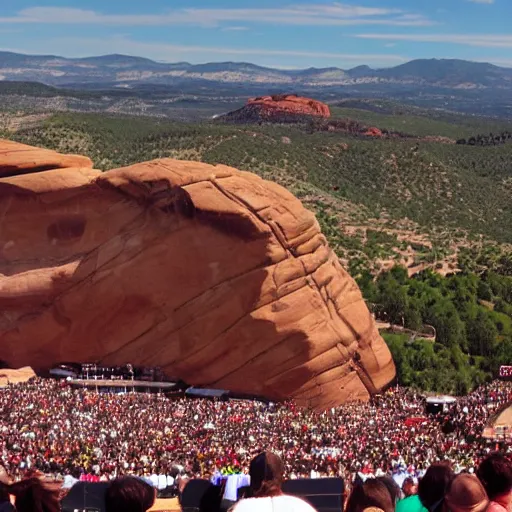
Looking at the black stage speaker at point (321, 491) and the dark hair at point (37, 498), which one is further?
the black stage speaker at point (321, 491)

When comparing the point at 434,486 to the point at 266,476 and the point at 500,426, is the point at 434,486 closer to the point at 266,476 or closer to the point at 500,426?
the point at 266,476

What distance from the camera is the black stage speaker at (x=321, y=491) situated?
38.3 feet

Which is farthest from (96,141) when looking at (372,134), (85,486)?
(85,486)

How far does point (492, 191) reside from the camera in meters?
110

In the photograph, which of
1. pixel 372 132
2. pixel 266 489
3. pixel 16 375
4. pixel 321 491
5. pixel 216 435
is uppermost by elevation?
pixel 266 489

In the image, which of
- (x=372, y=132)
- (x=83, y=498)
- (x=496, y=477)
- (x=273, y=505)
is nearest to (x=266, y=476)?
(x=273, y=505)

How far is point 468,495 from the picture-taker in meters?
7.52

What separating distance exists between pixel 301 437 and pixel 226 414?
10.9 ft

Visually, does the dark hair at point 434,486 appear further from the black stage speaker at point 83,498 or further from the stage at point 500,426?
the stage at point 500,426

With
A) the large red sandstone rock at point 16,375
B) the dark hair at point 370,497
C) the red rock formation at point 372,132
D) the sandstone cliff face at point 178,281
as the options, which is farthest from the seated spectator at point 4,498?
the red rock formation at point 372,132

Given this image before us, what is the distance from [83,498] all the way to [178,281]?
19.7 metres

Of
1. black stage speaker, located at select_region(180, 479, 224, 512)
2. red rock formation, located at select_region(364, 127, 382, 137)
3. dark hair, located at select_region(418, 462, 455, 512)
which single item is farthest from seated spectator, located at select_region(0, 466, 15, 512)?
red rock formation, located at select_region(364, 127, 382, 137)

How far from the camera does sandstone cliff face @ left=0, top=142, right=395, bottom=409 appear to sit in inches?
1281

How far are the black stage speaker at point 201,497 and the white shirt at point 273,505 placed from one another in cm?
301
